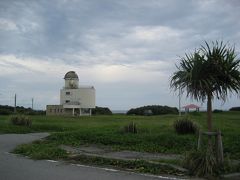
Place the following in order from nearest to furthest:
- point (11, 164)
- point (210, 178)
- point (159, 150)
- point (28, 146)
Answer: point (210, 178) → point (11, 164) → point (159, 150) → point (28, 146)

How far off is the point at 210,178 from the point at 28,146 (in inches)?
318

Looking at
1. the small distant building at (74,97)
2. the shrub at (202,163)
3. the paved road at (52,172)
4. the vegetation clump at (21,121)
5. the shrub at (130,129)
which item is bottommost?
the paved road at (52,172)

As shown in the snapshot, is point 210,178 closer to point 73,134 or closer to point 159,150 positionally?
point 159,150

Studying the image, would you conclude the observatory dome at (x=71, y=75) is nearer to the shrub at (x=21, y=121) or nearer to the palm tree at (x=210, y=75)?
the shrub at (x=21, y=121)

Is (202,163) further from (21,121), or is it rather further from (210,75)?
(21,121)

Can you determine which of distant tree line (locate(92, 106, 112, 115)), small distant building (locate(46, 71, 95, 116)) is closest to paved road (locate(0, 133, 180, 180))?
small distant building (locate(46, 71, 95, 116))

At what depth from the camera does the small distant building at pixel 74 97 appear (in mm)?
78562

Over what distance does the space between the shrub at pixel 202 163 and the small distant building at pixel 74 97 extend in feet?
227

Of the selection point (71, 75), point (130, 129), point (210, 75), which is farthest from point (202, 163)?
point (71, 75)

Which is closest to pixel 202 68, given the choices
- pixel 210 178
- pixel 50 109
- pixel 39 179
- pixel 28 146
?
pixel 210 178

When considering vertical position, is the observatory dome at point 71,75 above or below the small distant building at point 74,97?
above

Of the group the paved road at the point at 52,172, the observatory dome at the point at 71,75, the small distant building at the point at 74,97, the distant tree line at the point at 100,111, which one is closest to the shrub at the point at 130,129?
the paved road at the point at 52,172

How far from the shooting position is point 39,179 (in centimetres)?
884

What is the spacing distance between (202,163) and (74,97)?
2753 inches
